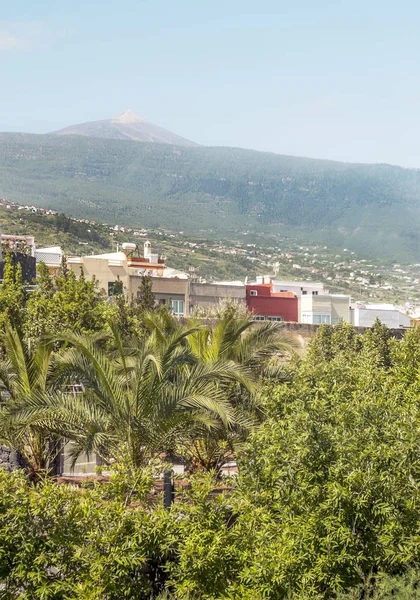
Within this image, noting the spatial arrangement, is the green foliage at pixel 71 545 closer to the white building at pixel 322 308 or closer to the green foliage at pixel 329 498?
the green foliage at pixel 329 498

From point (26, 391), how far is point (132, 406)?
8.56 ft

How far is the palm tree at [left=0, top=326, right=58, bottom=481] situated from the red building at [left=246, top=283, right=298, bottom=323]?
35294 mm

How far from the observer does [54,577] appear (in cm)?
912

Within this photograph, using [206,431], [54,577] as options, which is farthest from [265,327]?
[54,577]

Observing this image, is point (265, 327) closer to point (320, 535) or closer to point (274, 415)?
point (274, 415)

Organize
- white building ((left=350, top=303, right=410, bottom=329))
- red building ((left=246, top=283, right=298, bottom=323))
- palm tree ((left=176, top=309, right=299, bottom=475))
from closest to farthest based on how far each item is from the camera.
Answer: palm tree ((left=176, top=309, right=299, bottom=475)) → red building ((left=246, top=283, right=298, bottom=323)) → white building ((left=350, top=303, right=410, bottom=329))

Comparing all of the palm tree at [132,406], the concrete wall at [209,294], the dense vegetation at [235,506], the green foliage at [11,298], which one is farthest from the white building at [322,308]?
the dense vegetation at [235,506]

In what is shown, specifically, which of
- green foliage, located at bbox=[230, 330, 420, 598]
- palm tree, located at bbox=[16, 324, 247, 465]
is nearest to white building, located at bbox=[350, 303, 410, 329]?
palm tree, located at bbox=[16, 324, 247, 465]

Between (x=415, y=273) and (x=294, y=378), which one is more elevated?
(x=294, y=378)

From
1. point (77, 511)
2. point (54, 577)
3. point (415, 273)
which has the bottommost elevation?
point (415, 273)

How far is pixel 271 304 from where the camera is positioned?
174 ft

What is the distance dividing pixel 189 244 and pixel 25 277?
12185cm

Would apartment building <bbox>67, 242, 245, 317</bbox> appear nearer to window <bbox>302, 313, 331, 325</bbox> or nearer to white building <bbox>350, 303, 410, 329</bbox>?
window <bbox>302, 313, 331, 325</bbox>

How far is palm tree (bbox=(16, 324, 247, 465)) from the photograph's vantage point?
1309 centimetres
